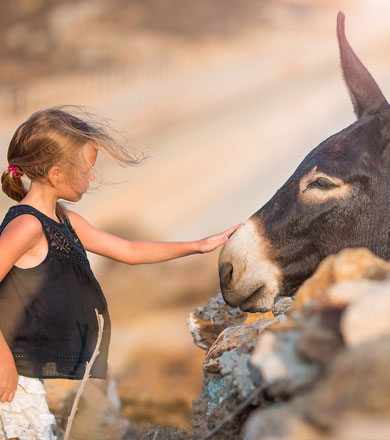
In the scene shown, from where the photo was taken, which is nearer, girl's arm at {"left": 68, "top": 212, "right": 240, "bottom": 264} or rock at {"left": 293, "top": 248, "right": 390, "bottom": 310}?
rock at {"left": 293, "top": 248, "right": 390, "bottom": 310}

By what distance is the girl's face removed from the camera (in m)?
2.16

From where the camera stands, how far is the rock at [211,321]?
3037 mm

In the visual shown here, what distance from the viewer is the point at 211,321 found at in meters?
3.09

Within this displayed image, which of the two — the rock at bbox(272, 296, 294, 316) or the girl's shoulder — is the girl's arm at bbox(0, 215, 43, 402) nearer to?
the girl's shoulder

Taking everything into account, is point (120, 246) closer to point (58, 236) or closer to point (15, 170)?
point (58, 236)

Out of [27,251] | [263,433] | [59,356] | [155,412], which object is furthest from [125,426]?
[263,433]

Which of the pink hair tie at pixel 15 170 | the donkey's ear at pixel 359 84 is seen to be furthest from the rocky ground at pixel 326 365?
the donkey's ear at pixel 359 84

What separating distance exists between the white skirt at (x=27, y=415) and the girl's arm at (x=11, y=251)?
4 cm

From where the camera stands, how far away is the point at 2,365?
181cm

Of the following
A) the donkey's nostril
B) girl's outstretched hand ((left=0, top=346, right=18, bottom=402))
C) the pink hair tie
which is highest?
the pink hair tie

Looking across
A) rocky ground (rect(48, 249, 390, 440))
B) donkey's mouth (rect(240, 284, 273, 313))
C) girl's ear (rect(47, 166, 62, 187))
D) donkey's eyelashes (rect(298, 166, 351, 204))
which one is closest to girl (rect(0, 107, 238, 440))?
girl's ear (rect(47, 166, 62, 187))

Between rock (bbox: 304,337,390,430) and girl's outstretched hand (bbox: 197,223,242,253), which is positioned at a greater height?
rock (bbox: 304,337,390,430)

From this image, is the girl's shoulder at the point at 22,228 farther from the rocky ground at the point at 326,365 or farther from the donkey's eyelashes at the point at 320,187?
the donkey's eyelashes at the point at 320,187

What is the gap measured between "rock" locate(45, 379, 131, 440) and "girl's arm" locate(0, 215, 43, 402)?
1.42m
